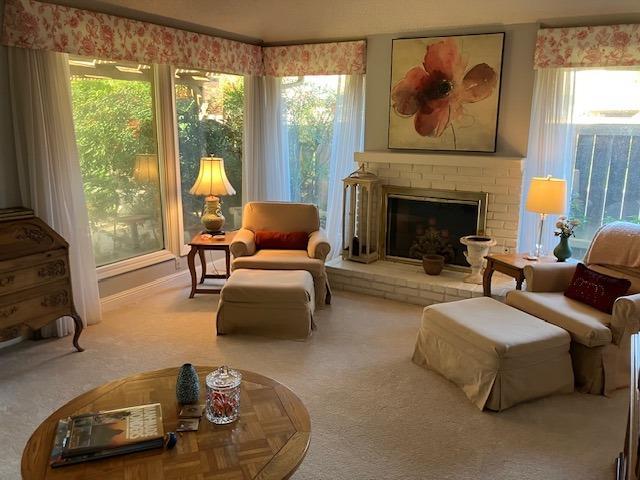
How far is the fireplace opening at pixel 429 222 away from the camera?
4.45 m

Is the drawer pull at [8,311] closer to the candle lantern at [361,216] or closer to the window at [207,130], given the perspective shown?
the window at [207,130]

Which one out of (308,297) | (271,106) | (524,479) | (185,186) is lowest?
(524,479)

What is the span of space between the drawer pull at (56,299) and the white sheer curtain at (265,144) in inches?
95.4

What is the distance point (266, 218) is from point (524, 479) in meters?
2.88

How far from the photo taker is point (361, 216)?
4754 mm

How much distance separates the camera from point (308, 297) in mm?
3582

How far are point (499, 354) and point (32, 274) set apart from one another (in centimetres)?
272

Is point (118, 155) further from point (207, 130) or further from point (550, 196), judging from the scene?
point (550, 196)

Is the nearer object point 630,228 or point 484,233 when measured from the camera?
point 630,228

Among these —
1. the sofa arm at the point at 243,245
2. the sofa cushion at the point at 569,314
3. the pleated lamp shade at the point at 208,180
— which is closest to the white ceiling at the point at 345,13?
the pleated lamp shade at the point at 208,180

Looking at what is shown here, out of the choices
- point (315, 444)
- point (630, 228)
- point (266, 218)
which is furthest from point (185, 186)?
point (630, 228)

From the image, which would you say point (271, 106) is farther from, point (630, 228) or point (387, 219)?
point (630, 228)

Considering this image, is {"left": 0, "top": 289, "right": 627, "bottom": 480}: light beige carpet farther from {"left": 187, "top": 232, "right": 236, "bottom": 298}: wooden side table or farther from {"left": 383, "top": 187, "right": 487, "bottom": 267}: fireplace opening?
{"left": 383, "top": 187, "right": 487, "bottom": 267}: fireplace opening

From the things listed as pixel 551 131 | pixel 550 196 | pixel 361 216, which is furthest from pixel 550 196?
pixel 361 216
